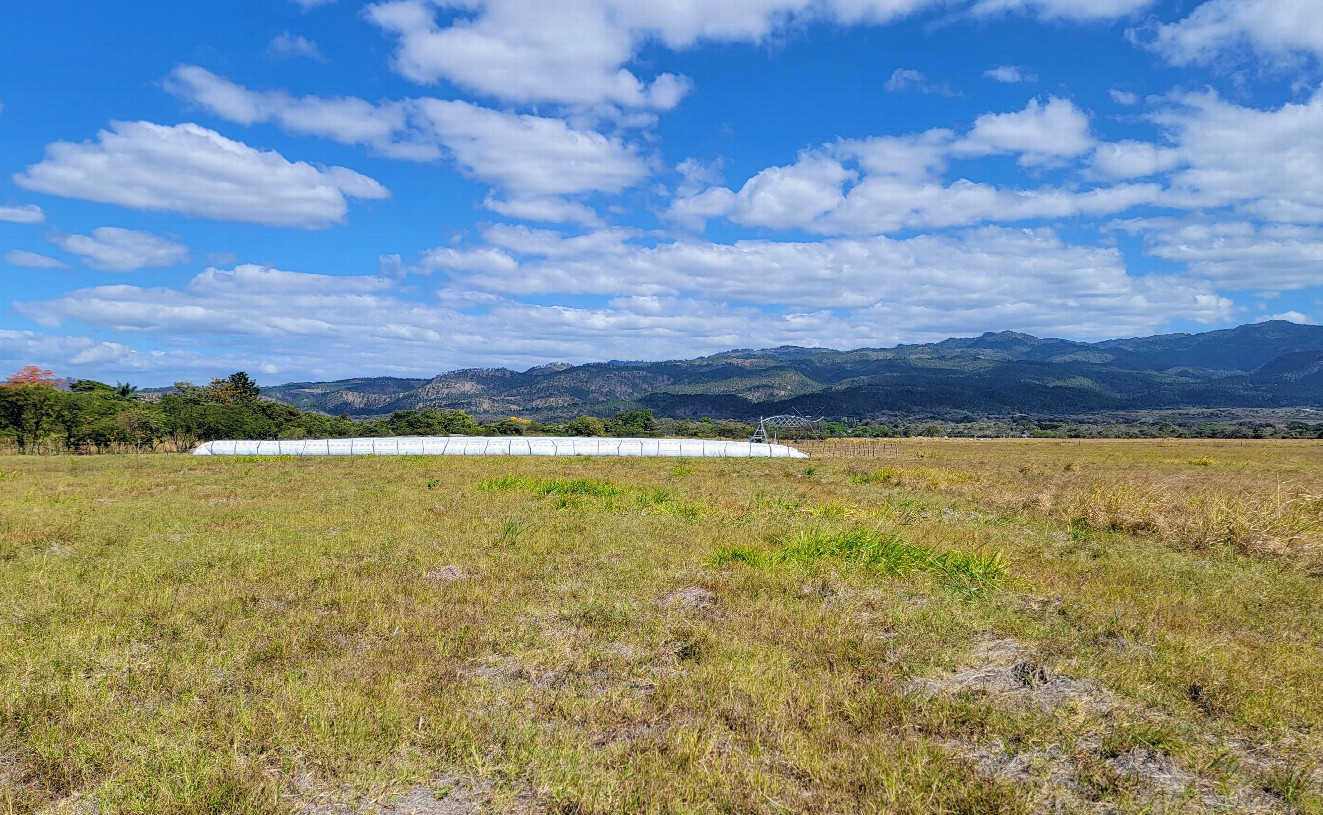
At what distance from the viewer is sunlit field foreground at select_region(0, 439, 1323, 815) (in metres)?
4.81

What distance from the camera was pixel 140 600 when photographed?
9.27 metres

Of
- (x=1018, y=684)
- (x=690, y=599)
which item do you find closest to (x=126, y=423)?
(x=690, y=599)

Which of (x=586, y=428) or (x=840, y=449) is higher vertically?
(x=586, y=428)

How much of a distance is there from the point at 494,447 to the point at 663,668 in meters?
48.0

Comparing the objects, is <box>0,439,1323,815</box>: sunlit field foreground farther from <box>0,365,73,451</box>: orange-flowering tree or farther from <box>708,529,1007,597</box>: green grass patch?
<box>0,365,73,451</box>: orange-flowering tree

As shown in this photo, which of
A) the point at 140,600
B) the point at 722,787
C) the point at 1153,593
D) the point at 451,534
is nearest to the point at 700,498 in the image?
the point at 451,534

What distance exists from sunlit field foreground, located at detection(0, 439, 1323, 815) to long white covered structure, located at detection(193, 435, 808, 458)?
36.2m

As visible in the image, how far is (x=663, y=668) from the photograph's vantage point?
702 cm

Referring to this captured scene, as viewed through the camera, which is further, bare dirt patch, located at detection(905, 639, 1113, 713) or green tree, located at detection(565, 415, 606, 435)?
green tree, located at detection(565, 415, 606, 435)

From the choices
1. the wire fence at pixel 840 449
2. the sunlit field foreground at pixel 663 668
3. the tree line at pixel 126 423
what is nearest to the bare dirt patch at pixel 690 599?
the sunlit field foreground at pixel 663 668

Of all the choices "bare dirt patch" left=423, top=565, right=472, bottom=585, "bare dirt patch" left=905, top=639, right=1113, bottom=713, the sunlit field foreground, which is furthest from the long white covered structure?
"bare dirt patch" left=905, top=639, right=1113, bottom=713

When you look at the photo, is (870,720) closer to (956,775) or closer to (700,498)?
(956,775)

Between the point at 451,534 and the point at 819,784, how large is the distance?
461 inches

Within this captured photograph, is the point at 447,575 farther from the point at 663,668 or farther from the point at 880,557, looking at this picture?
the point at 880,557
